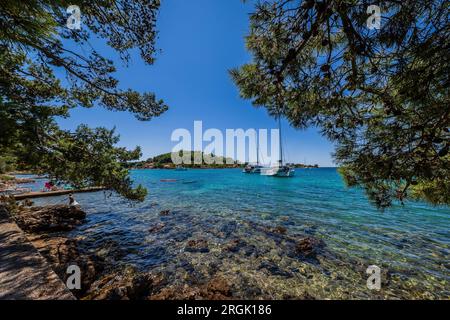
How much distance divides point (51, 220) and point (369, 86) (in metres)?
13.2

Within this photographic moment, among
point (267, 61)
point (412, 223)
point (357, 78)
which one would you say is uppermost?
point (267, 61)

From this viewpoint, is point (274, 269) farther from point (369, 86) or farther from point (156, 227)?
point (156, 227)

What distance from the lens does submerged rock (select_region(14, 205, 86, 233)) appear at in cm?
759

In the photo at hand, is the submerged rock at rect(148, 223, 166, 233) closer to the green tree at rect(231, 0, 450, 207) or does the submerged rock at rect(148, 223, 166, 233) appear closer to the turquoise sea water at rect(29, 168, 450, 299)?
the turquoise sea water at rect(29, 168, 450, 299)

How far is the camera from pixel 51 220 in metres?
8.42

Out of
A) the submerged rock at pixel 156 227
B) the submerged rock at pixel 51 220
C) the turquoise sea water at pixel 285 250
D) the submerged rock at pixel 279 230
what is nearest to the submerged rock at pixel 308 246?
the turquoise sea water at pixel 285 250

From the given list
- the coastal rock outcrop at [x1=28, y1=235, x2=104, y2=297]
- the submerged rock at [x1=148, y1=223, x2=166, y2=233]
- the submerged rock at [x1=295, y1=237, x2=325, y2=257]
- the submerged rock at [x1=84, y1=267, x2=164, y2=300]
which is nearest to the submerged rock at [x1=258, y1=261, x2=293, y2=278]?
the submerged rock at [x1=295, y1=237, x2=325, y2=257]

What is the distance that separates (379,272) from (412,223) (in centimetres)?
750

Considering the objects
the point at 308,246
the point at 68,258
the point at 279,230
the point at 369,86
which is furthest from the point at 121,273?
the point at 369,86

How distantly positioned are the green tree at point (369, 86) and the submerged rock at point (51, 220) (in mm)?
10423

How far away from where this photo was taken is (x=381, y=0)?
214cm

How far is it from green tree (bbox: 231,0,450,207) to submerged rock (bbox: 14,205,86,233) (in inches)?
410
